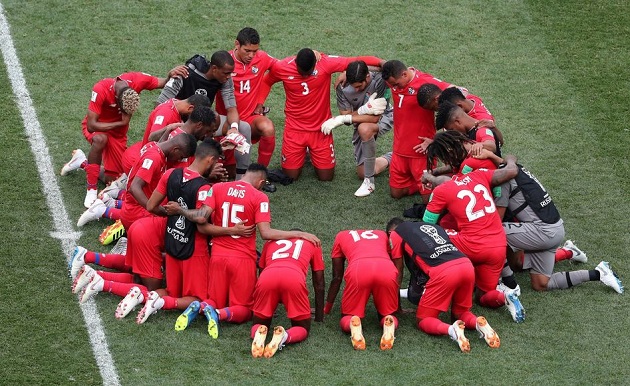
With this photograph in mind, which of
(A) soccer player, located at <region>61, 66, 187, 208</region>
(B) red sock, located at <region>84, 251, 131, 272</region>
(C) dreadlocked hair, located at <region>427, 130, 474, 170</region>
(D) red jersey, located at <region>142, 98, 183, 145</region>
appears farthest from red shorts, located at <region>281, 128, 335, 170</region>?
(B) red sock, located at <region>84, 251, 131, 272</region>

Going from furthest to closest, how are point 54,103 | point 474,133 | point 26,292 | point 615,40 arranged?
point 615,40
point 54,103
point 474,133
point 26,292

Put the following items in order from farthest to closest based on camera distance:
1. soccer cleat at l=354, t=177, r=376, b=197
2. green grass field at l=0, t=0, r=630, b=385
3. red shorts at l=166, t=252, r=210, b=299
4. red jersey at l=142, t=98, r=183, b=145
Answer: soccer cleat at l=354, t=177, r=376, b=197
red jersey at l=142, t=98, r=183, b=145
red shorts at l=166, t=252, r=210, b=299
green grass field at l=0, t=0, r=630, b=385

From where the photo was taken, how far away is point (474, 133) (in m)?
11.6

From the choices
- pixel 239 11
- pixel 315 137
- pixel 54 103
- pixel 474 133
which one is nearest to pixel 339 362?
pixel 474 133

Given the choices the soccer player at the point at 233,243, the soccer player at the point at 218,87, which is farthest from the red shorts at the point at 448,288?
the soccer player at the point at 218,87

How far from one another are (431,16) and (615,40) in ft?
8.93

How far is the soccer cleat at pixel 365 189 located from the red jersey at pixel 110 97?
2.73 metres

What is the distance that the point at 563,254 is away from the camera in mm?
11570

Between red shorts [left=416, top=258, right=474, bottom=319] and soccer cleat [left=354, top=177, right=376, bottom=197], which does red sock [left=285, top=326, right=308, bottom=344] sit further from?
soccer cleat [left=354, top=177, right=376, bottom=197]

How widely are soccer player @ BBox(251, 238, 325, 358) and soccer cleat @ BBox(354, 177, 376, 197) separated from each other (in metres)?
2.84

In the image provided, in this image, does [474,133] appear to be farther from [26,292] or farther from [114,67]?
[114,67]

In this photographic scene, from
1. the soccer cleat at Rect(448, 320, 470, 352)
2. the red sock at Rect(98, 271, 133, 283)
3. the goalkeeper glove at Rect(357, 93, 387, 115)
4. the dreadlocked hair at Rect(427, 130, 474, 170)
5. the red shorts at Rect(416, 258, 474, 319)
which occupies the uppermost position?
the dreadlocked hair at Rect(427, 130, 474, 170)

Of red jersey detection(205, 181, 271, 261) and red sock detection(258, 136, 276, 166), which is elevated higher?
red jersey detection(205, 181, 271, 261)

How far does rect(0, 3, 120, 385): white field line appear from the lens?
9.81 metres
